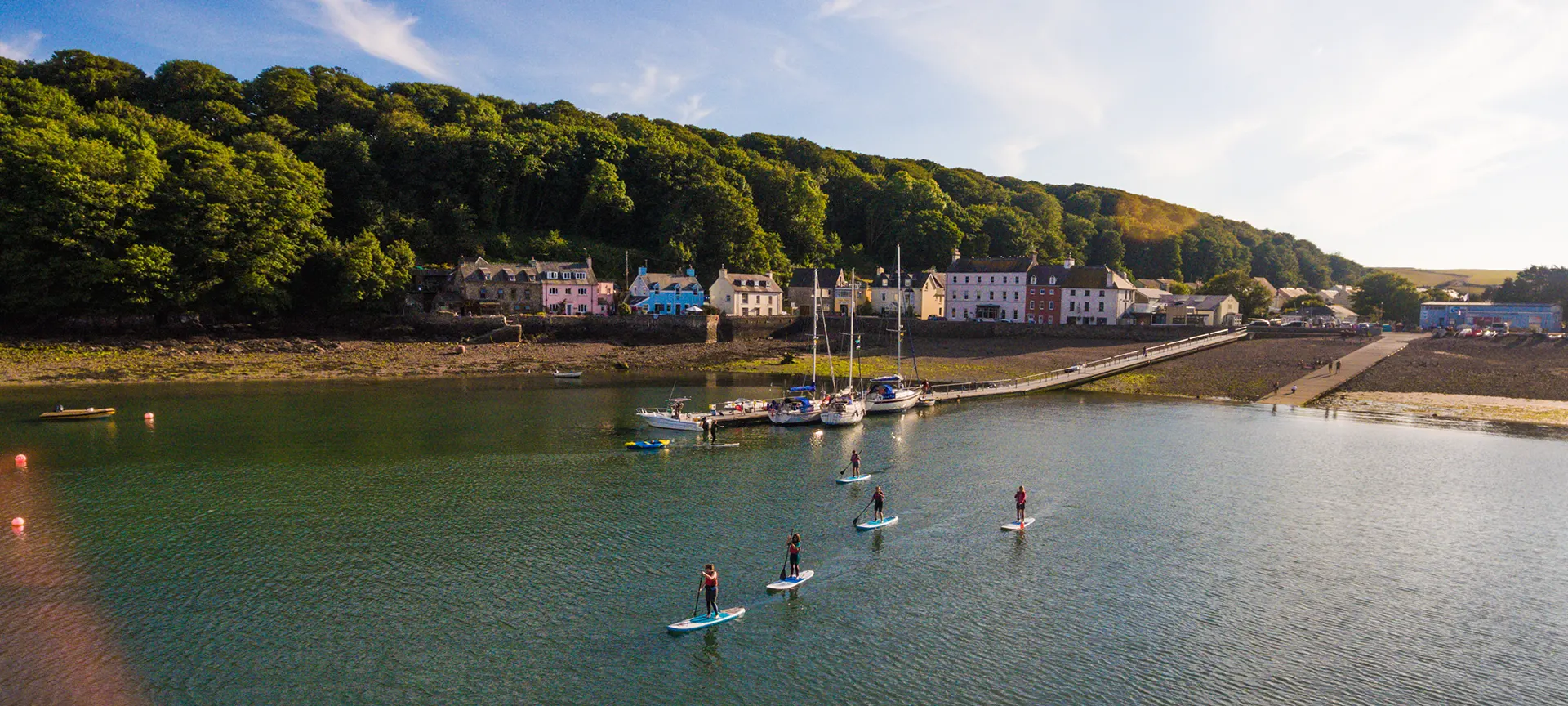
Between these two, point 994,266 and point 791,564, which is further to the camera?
point 994,266

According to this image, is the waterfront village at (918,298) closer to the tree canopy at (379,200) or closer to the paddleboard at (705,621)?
the tree canopy at (379,200)

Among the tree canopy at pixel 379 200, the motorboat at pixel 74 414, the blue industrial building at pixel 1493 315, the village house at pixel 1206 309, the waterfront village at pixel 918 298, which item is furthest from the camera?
the village house at pixel 1206 309

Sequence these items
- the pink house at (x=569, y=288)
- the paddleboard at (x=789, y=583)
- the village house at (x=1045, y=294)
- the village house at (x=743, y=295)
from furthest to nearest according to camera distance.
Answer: the village house at (x=743, y=295) < the village house at (x=1045, y=294) < the pink house at (x=569, y=288) < the paddleboard at (x=789, y=583)

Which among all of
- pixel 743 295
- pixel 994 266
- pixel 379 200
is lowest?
pixel 743 295

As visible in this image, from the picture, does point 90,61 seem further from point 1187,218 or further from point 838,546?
point 1187,218

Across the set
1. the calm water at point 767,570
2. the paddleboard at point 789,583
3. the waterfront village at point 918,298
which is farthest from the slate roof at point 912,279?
the paddleboard at point 789,583

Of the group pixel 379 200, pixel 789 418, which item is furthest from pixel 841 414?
pixel 379 200

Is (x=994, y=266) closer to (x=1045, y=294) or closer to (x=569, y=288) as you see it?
(x=1045, y=294)

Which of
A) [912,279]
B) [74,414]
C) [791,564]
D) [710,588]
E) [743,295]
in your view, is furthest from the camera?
[912,279]
